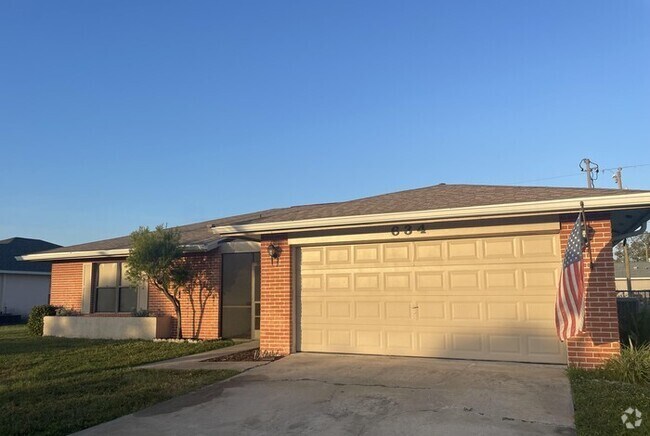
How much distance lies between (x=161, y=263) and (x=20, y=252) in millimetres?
20164

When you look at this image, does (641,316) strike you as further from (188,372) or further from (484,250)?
(188,372)

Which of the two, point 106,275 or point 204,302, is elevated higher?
point 106,275

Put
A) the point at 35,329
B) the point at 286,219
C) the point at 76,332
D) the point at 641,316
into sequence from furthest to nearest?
the point at 35,329 → the point at 76,332 → the point at 286,219 → the point at 641,316

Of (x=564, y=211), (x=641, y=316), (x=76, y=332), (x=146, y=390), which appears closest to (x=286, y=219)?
(x=146, y=390)

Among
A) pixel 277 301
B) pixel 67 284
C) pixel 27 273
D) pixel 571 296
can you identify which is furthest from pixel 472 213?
pixel 27 273

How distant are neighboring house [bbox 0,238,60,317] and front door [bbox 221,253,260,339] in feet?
56.5

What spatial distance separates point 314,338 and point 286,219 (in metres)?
2.58

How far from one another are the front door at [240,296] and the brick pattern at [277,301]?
3.76 meters

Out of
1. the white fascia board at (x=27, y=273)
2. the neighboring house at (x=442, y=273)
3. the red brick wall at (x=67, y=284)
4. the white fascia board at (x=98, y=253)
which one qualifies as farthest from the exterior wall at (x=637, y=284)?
the white fascia board at (x=27, y=273)

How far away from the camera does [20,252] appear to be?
30594 mm

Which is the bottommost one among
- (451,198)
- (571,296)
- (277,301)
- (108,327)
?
(108,327)

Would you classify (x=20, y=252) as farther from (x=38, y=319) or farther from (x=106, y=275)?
(x=106, y=275)

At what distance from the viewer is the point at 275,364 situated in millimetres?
10305

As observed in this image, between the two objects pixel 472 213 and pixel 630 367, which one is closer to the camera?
pixel 630 367
